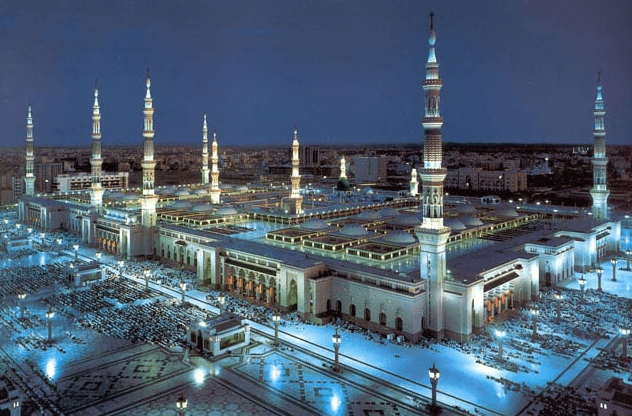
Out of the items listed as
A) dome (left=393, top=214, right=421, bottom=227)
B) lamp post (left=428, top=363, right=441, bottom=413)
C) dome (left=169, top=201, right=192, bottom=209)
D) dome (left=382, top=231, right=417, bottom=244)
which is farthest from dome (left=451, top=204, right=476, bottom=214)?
lamp post (left=428, top=363, right=441, bottom=413)

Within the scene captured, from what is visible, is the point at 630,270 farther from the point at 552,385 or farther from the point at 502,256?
the point at 552,385

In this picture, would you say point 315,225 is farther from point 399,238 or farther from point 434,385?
point 434,385

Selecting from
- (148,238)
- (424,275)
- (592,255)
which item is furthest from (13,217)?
(592,255)

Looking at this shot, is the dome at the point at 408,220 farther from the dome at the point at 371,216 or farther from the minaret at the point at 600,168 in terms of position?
the minaret at the point at 600,168

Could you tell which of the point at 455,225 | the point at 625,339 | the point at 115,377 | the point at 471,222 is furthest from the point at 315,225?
the point at 625,339

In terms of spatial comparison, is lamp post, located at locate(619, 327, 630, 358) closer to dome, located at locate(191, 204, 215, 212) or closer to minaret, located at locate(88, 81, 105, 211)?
dome, located at locate(191, 204, 215, 212)

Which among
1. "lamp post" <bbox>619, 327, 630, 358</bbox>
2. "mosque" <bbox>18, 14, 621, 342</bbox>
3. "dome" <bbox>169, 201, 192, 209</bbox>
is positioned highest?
"dome" <bbox>169, 201, 192, 209</bbox>
